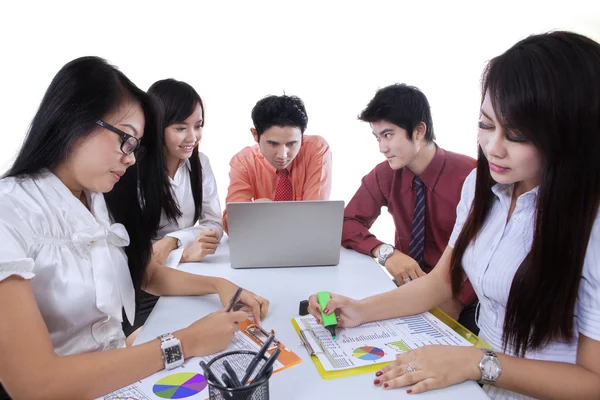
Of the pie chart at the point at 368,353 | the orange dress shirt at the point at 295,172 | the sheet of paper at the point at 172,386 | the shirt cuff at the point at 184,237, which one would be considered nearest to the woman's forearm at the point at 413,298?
the pie chart at the point at 368,353

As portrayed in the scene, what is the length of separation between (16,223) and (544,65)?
119 cm

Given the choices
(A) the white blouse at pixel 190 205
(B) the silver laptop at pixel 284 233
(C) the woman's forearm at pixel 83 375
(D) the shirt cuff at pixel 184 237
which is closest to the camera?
(C) the woman's forearm at pixel 83 375

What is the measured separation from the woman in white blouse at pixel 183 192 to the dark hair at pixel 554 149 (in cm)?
115

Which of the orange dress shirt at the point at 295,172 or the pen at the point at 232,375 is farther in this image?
the orange dress shirt at the point at 295,172

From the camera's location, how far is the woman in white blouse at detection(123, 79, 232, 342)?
170cm

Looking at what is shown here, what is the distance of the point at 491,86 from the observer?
3.17 feet

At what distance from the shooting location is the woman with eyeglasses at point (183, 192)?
170 cm

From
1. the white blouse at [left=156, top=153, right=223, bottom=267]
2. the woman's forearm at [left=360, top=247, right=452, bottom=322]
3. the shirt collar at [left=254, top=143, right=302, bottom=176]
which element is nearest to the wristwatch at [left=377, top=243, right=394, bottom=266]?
the woman's forearm at [left=360, top=247, right=452, bottom=322]

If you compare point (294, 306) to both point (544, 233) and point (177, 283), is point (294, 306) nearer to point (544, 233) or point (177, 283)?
point (177, 283)

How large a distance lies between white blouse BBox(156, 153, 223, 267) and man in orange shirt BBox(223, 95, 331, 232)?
16 cm

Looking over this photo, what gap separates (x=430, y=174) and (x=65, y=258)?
5.02 ft

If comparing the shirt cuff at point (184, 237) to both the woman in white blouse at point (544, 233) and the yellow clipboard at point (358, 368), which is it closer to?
the yellow clipboard at point (358, 368)

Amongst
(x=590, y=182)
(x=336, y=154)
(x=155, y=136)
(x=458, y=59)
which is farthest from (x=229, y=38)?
(x=590, y=182)

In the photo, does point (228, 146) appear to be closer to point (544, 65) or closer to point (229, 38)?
point (229, 38)
